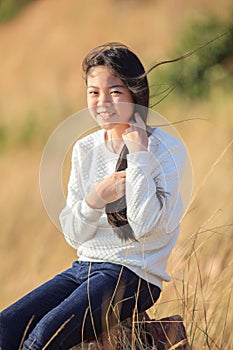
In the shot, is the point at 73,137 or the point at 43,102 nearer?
the point at 73,137

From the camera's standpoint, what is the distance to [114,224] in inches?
106

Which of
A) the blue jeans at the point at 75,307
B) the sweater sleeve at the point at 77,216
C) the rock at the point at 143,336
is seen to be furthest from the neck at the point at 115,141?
the rock at the point at 143,336

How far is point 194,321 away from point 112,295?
42cm

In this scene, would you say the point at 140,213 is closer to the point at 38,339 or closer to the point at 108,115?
the point at 108,115

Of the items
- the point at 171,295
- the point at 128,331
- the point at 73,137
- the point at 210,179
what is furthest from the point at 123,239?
the point at 210,179

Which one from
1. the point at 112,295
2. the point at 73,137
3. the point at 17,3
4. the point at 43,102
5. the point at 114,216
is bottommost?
the point at 112,295

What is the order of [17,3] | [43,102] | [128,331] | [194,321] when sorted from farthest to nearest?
[17,3] < [43,102] < [194,321] < [128,331]

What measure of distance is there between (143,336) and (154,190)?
42cm

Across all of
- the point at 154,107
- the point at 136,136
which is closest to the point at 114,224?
the point at 136,136

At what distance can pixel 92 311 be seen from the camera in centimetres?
264

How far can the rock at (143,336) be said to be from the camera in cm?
273

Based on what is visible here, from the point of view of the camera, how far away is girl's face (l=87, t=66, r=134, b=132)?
8.91ft

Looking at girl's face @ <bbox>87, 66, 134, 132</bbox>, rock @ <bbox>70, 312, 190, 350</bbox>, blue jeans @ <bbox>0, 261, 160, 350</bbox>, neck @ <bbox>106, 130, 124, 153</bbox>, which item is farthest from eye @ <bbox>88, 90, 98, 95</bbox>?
rock @ <bbox>70, 312, 190, 350</bbox>

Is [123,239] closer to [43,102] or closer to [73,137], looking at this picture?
[73,137]
